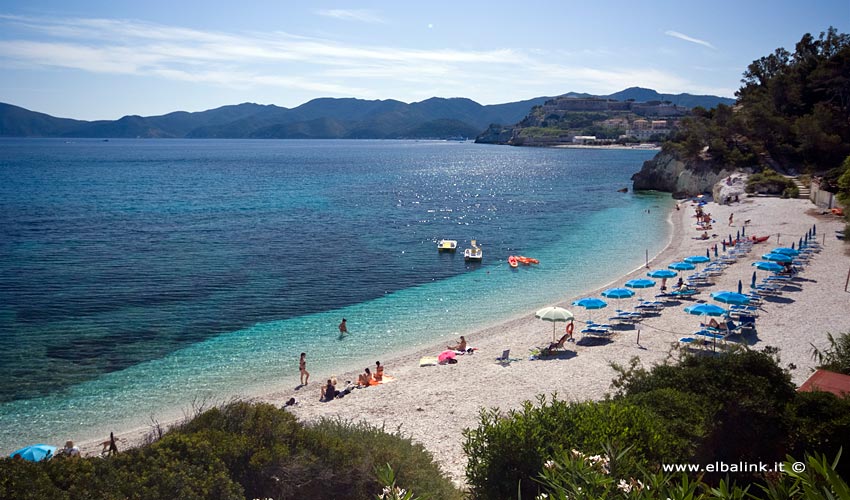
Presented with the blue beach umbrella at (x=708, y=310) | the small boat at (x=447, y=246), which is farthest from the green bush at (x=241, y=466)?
the small boat at (x=447, y=246)

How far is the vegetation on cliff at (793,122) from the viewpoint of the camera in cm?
5381

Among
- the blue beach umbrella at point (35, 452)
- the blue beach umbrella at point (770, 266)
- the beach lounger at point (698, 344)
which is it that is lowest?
the blue beach umbrella at point (35, 452)

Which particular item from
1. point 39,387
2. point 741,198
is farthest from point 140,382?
point 741,198

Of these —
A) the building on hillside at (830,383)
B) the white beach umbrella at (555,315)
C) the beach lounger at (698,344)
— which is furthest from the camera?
the white beach umbrella at (555,315)

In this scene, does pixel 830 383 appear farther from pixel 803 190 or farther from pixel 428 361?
pixel 803 190

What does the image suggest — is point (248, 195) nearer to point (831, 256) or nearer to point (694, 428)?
point (831, 256)

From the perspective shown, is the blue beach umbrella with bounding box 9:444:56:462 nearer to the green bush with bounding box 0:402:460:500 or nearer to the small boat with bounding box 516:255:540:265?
the green bush with bounding box 0:402:460:500

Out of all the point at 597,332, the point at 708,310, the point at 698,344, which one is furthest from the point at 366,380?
the point at 708,310

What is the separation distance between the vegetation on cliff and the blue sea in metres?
8.95

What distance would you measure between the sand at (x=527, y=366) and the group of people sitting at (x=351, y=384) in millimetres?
354

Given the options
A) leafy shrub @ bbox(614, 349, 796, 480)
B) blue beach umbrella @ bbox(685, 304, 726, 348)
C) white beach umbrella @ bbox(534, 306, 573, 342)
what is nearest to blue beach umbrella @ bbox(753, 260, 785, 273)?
blue beach umbrella @ bbox(685, 304, 726, 348)

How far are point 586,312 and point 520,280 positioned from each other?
755cm

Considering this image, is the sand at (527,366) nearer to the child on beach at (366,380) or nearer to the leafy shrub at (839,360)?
the child on beach at (366,380)

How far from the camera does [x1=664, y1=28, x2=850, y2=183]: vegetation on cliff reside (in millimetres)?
53812
